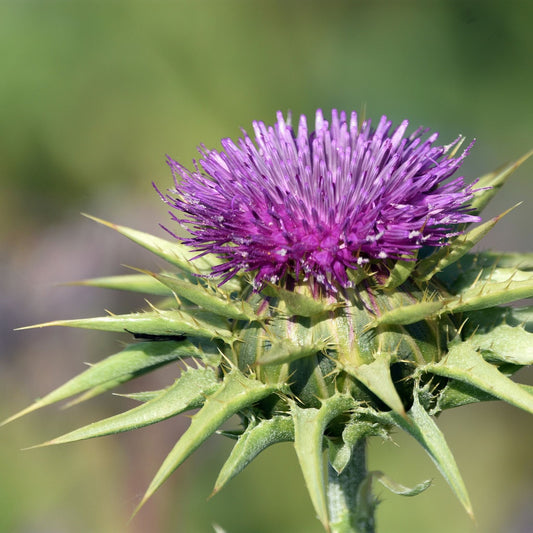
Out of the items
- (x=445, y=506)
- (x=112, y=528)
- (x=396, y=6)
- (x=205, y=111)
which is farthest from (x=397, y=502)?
(x=396, y=6)

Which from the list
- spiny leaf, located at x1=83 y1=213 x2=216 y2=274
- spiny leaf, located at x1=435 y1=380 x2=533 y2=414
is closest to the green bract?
spiny leaf, located at x1=435 y1=380 x2=533 y2=414

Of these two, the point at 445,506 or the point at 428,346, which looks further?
the point at 445,506

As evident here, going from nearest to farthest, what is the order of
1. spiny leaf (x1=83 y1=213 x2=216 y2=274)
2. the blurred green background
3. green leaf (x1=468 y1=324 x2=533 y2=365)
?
green leaf (x1=468 y1=324 x2=533 y2=365)
spiny leaf (x1=83 y1=213 x2=216 y2=274)
the blurred green background

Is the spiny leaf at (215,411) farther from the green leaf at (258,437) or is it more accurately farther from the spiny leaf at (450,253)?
the spiny leaf at (450,253)

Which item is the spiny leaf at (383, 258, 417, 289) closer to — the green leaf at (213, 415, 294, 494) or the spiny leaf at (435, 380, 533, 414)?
the spiny leaf at (435, 380, 533, 414)

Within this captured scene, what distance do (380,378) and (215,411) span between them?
62cm

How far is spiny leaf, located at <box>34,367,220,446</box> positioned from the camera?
2.57 m

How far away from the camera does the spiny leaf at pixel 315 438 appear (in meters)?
2.24

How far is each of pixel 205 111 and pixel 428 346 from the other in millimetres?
6046

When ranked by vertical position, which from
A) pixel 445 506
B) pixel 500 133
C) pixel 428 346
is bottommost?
pixel 445 506

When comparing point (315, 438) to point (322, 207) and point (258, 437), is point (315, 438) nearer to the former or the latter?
point (258, 437)

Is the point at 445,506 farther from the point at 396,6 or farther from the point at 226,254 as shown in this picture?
the point at 396,6

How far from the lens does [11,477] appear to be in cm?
575

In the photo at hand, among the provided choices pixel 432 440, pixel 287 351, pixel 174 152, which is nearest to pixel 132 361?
pixel 287 351
